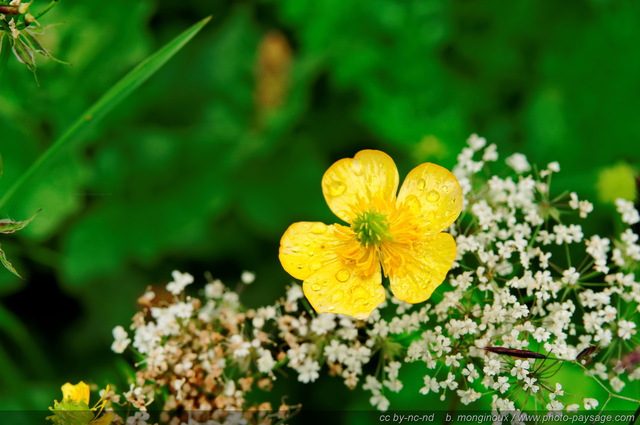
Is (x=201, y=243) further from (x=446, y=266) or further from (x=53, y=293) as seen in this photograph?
(x=446, y=266)

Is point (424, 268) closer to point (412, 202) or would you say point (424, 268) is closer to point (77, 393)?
point (412, 202)

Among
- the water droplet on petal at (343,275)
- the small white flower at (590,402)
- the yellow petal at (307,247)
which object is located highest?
the yellow petal at (307,247)

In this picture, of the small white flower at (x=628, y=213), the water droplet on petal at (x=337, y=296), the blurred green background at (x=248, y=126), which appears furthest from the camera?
the blurred green background at (x=248, y=126)

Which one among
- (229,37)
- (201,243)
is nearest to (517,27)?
(229,37)

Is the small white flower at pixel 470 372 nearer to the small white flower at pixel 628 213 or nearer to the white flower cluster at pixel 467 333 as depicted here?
the white flower cluster at pixel 467 333

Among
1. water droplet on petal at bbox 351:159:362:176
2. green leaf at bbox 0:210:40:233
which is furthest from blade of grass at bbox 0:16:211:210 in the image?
water droplet on petal at bbox 351:159:362:176

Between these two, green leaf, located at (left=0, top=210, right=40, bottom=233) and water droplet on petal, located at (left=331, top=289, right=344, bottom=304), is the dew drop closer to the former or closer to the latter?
water droplet on petal, located at (left=331, top=289, right=344, bottom=304)

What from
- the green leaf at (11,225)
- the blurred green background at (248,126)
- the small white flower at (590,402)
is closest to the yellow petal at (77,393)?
the green leaf at (11,225)

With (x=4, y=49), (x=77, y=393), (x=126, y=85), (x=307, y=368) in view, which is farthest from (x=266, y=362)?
(x=4, y=49)
